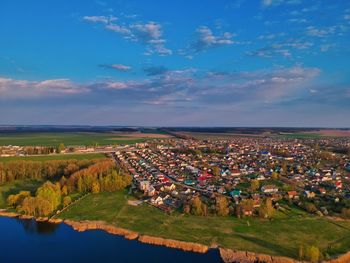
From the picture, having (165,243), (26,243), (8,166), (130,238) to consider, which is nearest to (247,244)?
(165,243)

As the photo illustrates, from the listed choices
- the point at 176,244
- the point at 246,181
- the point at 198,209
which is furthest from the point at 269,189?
the point at 176,244

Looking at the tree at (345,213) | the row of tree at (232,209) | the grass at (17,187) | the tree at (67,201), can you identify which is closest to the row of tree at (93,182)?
the tree at (67,201)

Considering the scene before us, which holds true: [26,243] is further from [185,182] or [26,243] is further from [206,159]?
[206,159]

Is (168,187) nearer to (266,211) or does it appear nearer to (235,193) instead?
(235,193)

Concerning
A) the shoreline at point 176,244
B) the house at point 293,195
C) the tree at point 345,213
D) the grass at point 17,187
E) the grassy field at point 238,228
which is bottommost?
the shoreline at point 176,244

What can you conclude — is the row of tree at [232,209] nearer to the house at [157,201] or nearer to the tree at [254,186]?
the house at [157,201]

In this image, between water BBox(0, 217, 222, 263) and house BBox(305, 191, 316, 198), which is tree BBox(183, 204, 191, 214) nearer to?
water BBox(0, 217, 222, 263)

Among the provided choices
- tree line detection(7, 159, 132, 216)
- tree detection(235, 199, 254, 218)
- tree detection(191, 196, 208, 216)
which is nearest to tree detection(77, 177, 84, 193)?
tree line detection(7, 159, 132, 216)

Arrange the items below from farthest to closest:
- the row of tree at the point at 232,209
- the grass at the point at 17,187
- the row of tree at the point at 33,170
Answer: the row of tree at the point at 33,170
the grass at the point at 17,187
the row of tree at the point at 232,209
